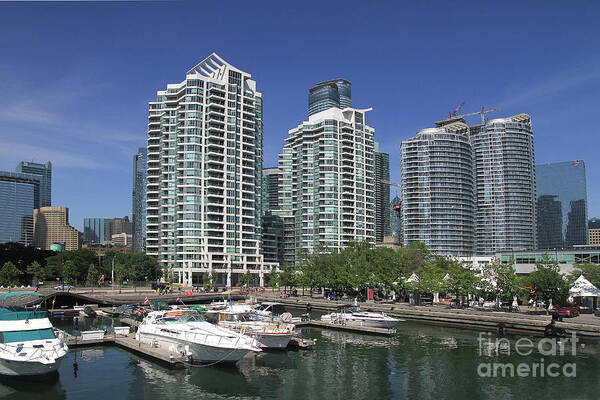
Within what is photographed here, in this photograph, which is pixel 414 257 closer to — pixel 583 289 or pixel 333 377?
pixel 583 289

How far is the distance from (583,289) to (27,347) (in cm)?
7572

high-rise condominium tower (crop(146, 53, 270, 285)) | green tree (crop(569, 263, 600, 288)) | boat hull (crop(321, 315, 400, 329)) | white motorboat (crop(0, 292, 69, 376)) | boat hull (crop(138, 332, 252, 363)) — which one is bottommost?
boat hull (crop(321, 315, 400, 329))

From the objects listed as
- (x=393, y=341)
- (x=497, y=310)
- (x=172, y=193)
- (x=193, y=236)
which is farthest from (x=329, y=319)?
(x=172, y=193)

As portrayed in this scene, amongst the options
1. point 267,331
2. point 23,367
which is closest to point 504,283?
point 267,331

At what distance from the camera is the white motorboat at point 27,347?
144 ft

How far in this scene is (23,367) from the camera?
144 feet

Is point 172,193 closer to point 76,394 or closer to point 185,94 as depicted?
point 185,94

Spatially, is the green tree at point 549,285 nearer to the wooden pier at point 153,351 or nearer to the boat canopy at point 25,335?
the wooden pier at point 153,351

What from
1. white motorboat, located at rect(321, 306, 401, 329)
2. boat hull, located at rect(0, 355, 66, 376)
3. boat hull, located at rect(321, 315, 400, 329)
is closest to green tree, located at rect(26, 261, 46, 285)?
white motorboat, located at rect(321, 306, 401, 329)

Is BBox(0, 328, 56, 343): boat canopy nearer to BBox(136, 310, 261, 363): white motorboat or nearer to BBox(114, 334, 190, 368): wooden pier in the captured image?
BBox(114, 334, 190, 368): wooden pier

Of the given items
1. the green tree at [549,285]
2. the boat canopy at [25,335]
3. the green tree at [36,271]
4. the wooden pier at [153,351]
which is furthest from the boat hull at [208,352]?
the green tree at [36,271]

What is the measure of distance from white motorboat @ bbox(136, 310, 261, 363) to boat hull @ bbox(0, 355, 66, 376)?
12.7 metres

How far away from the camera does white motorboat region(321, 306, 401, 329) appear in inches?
2950

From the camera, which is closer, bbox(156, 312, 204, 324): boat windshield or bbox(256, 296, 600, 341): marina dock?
bbox(156, 312, 204, 324): boat windshield
